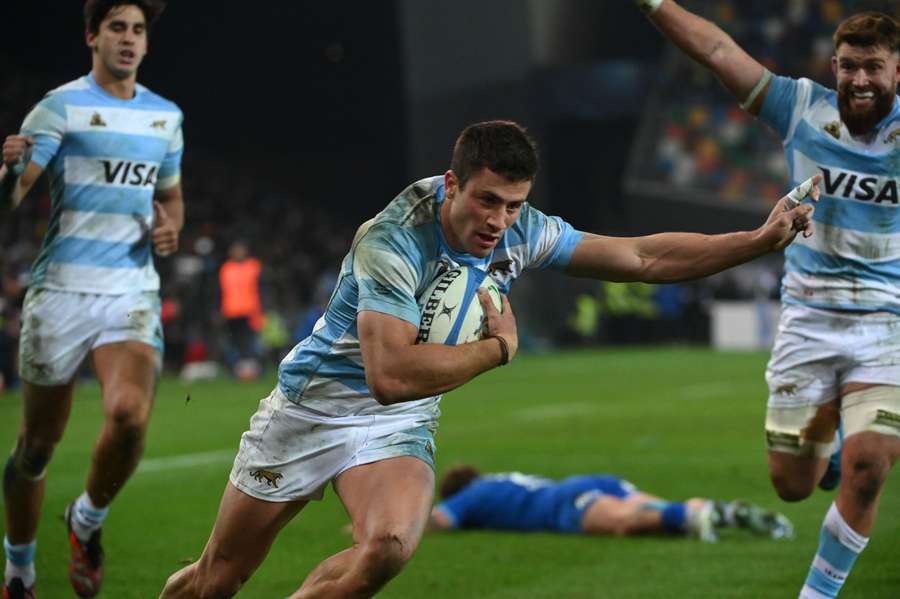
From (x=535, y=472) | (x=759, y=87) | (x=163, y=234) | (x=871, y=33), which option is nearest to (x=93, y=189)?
(x=163, y=234)

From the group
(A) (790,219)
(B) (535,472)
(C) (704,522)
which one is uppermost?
(A) (790,219)

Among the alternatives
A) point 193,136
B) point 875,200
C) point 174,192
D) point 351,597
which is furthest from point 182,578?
point 193,136

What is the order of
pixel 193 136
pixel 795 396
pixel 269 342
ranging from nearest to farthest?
1. pixel 795 396
2. pixel 269 342
3. pixel 193 136

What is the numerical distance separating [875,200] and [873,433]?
1.03 m

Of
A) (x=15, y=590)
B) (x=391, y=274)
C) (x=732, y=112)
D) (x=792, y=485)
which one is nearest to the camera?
(x=391, y=274)

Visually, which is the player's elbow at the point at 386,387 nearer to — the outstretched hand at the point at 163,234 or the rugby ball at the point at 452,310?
the rugby ball at the point at 452,310

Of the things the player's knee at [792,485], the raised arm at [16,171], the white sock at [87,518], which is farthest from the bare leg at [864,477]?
the raised arm at [16,171]

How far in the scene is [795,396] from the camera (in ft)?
20.5

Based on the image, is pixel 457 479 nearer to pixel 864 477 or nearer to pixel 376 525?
pixel 864 477

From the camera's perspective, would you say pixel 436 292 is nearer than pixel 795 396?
Yes

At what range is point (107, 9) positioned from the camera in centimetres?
659

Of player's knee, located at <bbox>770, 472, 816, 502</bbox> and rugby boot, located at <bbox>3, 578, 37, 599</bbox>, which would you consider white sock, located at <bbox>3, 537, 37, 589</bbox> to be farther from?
player's knee, located at <bbox>770, 472, 816, 502</bbox>

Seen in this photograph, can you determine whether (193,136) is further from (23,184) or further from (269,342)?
(23,184)

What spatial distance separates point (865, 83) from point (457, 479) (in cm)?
390
